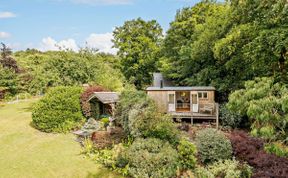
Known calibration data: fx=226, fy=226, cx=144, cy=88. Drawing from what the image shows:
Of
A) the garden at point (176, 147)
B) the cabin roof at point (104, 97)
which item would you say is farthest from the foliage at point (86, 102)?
the garden at point (176, 147)

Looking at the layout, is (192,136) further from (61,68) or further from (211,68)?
(61,68)

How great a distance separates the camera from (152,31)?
3612 centimetres

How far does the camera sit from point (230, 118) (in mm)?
15914

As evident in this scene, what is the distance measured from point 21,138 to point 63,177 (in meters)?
7.54

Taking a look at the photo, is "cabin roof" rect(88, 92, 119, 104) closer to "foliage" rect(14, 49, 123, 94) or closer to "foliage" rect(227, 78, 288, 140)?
"foliage" rect(14, 49, 123, 94)

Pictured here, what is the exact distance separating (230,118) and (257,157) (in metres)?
6.40

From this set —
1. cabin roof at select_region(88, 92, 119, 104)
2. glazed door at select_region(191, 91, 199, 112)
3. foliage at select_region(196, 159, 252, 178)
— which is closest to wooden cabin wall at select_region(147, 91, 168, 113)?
glazed door at select_region(191, 91, 199, 112)

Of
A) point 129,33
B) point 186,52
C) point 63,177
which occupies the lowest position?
point 63,177

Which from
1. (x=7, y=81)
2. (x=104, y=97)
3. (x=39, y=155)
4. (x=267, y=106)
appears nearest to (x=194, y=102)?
(x=104, y=97)

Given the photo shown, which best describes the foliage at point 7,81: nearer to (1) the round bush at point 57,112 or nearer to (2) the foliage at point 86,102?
(1) the round bush at point 57,112

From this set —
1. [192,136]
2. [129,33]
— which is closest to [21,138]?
[192,136]

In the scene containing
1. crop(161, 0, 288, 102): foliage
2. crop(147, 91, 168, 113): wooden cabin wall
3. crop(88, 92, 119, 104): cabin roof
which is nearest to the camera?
crop(161, 0, 288, 102): foliage

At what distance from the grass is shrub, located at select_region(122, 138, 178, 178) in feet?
4.41

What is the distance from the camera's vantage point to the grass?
37.8ft
